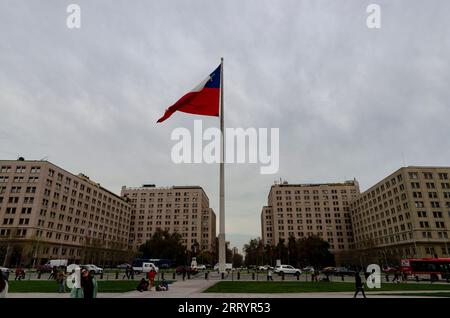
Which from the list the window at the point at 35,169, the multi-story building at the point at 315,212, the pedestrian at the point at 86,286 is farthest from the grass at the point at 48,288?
the multi-story building at the point at 315,212

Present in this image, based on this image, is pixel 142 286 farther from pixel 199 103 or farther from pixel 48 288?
pixel 199 103

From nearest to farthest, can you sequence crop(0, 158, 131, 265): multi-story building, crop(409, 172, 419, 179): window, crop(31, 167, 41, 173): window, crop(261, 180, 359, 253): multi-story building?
crop(0, 158, 131, 265): multi-story building, crop(31, 167, 41, 173): window, crop(409, 172, 419, 179): window, crop(261, 180, 359, 253): multi-story building

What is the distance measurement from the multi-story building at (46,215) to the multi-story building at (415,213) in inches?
3659

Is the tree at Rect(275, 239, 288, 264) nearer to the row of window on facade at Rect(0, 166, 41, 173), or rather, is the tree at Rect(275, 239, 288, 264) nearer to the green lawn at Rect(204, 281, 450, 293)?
the row of window on facade at Rect(0, 166, 41, 173)

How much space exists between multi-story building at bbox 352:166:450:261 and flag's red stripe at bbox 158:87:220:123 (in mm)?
81724

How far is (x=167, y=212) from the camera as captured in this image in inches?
6373

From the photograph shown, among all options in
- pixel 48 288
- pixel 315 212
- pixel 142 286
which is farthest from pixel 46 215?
pixel 315 212

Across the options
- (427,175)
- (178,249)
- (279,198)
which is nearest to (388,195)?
(427,175)

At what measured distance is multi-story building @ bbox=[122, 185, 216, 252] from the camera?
158000 millimetres

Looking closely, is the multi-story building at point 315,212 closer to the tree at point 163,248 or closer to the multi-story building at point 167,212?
the multi-story building at point 167,212

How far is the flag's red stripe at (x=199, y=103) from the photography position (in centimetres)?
2609

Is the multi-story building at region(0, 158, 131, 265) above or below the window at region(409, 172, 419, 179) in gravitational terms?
below

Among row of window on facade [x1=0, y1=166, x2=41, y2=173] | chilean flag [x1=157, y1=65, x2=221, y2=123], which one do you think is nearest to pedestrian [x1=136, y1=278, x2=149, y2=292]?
chilean flag [x1=157, y1=65, x2=221, y2=123]
